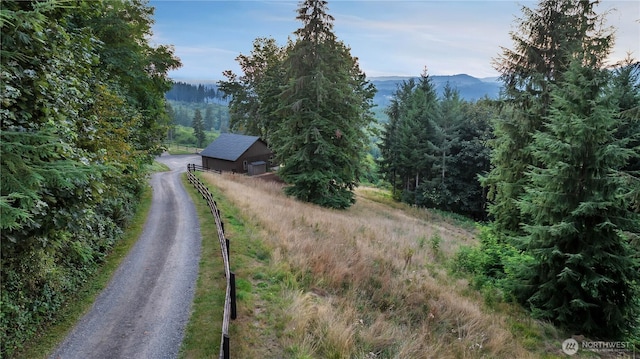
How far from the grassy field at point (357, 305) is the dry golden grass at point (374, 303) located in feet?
0.10

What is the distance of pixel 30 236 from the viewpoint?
607 cm

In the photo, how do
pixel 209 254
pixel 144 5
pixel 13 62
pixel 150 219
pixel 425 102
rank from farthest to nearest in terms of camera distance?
pixel 425 102, pixel 144 5, pixel 150 219, pixel 209 254, pixel 13 62

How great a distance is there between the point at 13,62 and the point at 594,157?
1402cm

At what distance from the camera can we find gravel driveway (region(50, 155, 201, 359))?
24.8ft

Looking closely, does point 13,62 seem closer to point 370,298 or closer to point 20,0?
point 20,0

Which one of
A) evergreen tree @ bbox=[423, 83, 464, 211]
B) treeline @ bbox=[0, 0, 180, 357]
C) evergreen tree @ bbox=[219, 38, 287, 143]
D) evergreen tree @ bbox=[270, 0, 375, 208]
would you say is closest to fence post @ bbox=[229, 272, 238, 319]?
treeline @ bbox=[0, 0, 180, 357]

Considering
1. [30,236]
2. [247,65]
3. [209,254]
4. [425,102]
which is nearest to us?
[30,236]

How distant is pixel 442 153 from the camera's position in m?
40.2

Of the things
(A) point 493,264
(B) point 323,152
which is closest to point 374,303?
(A) point 493,264

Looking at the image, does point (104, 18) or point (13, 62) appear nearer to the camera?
point (13, 62)

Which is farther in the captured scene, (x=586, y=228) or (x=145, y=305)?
(x=586, y=228)

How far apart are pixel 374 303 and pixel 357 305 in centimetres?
84

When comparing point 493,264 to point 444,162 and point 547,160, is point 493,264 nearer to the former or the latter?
point 547,160

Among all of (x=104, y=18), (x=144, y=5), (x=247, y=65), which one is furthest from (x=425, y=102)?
(x=104, y=18)
